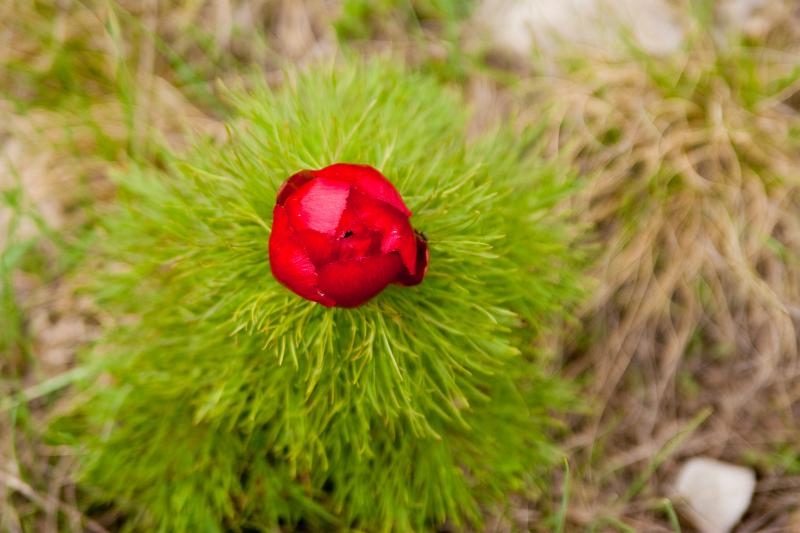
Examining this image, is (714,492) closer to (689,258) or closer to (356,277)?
(689,258)

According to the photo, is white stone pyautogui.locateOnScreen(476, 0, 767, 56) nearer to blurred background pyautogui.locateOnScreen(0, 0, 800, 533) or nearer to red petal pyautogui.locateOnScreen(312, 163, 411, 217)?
blurred background pyautogui.locateOnScreen(0, 0, 800, 533)

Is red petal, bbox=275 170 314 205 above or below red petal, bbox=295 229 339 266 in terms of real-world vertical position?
above

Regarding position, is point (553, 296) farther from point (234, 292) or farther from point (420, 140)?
point (234, 292)

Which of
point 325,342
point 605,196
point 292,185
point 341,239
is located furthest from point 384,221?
point 605,196

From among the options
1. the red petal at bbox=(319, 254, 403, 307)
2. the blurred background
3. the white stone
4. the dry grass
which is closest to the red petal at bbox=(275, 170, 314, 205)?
the red petal at bbox=(319, 254, 403, 307)

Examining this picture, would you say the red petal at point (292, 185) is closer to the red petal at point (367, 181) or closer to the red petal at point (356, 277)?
the red petal at point (367, 181)

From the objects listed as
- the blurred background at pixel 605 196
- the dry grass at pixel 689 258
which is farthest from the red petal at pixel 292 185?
the dry grass at pixel 689 258
